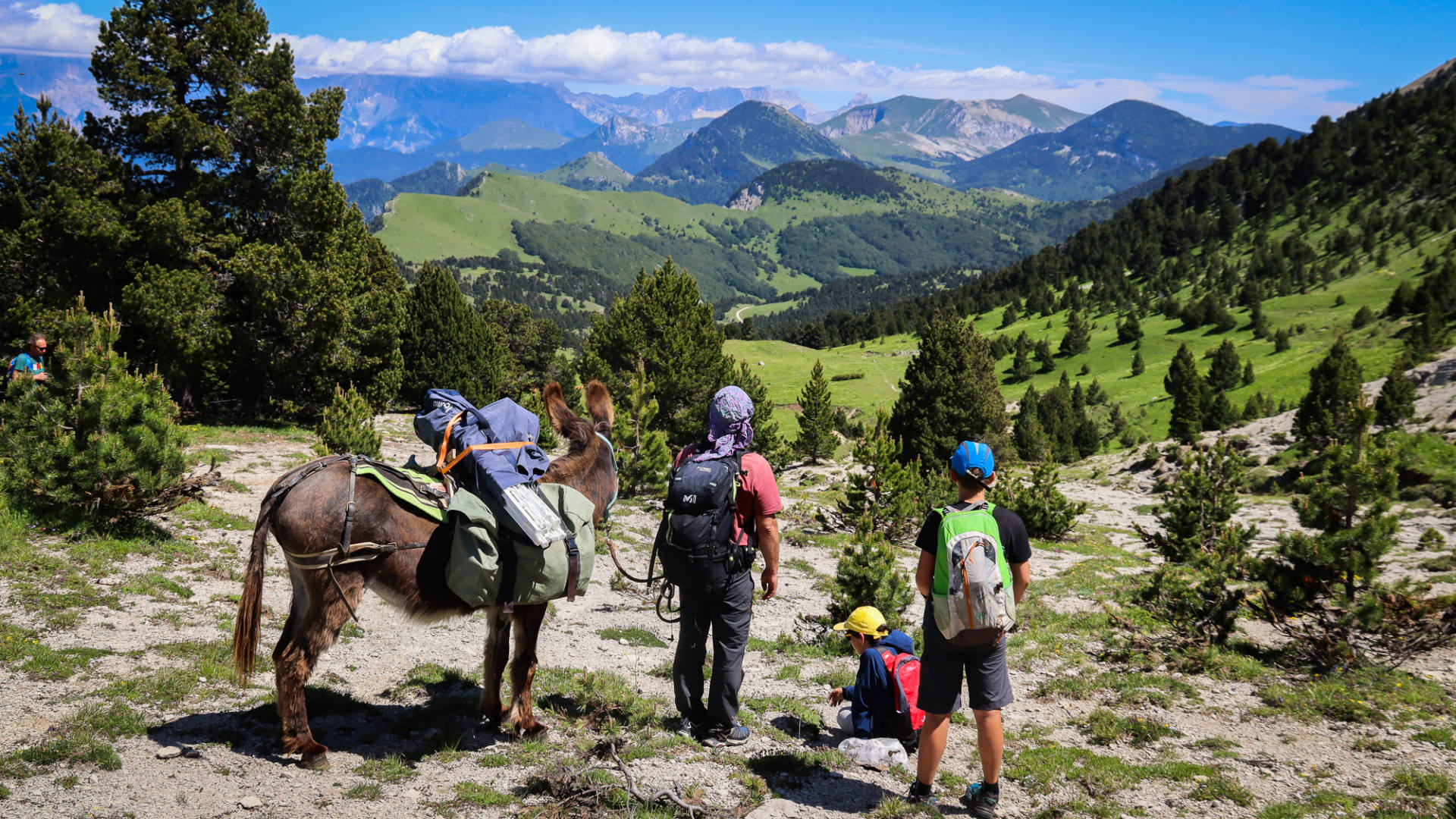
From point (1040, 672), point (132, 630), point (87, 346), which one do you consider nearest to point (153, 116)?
point (87, 346)

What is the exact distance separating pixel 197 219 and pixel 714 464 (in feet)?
89.9

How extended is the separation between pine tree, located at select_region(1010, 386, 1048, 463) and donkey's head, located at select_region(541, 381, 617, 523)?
31.7 m

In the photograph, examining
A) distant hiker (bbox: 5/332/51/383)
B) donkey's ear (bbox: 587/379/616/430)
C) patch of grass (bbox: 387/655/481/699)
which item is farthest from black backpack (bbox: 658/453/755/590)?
distant hiker (bbox: 5/332/51/383)

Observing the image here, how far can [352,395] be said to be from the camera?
1772 centimetres

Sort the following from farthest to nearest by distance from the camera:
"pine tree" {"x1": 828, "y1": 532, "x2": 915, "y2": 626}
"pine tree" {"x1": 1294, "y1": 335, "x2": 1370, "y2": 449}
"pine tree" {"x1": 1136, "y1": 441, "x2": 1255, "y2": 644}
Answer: "pine tree" {"x1": 1294, "y1": 335, "x2": 1370, "y2": 449} → "pine tree" {"x1": 828, "y1": 532, "x2": 915, "y2": 626} → "pine tree" {"x1": 1136, "y1": 441, "x2": 1255, "y2": 644}

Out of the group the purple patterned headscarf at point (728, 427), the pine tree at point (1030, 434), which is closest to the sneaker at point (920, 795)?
the purple patterned headscarf at point (728, 427)

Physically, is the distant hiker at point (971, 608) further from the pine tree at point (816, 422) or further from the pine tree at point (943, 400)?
the pine tree at point (816, 422)

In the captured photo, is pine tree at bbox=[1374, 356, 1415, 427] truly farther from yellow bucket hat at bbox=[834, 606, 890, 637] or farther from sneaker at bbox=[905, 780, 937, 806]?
sneaker at bbox=[905, 780, 937, 806]

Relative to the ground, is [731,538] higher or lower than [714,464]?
lower

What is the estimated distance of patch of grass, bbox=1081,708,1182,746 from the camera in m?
6.86

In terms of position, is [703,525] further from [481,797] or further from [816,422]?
[816,422]

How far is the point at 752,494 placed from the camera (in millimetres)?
6043

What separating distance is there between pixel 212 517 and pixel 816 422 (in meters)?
28.0

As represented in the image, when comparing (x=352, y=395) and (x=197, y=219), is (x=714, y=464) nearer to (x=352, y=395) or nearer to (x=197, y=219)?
(x=352, y=395)
